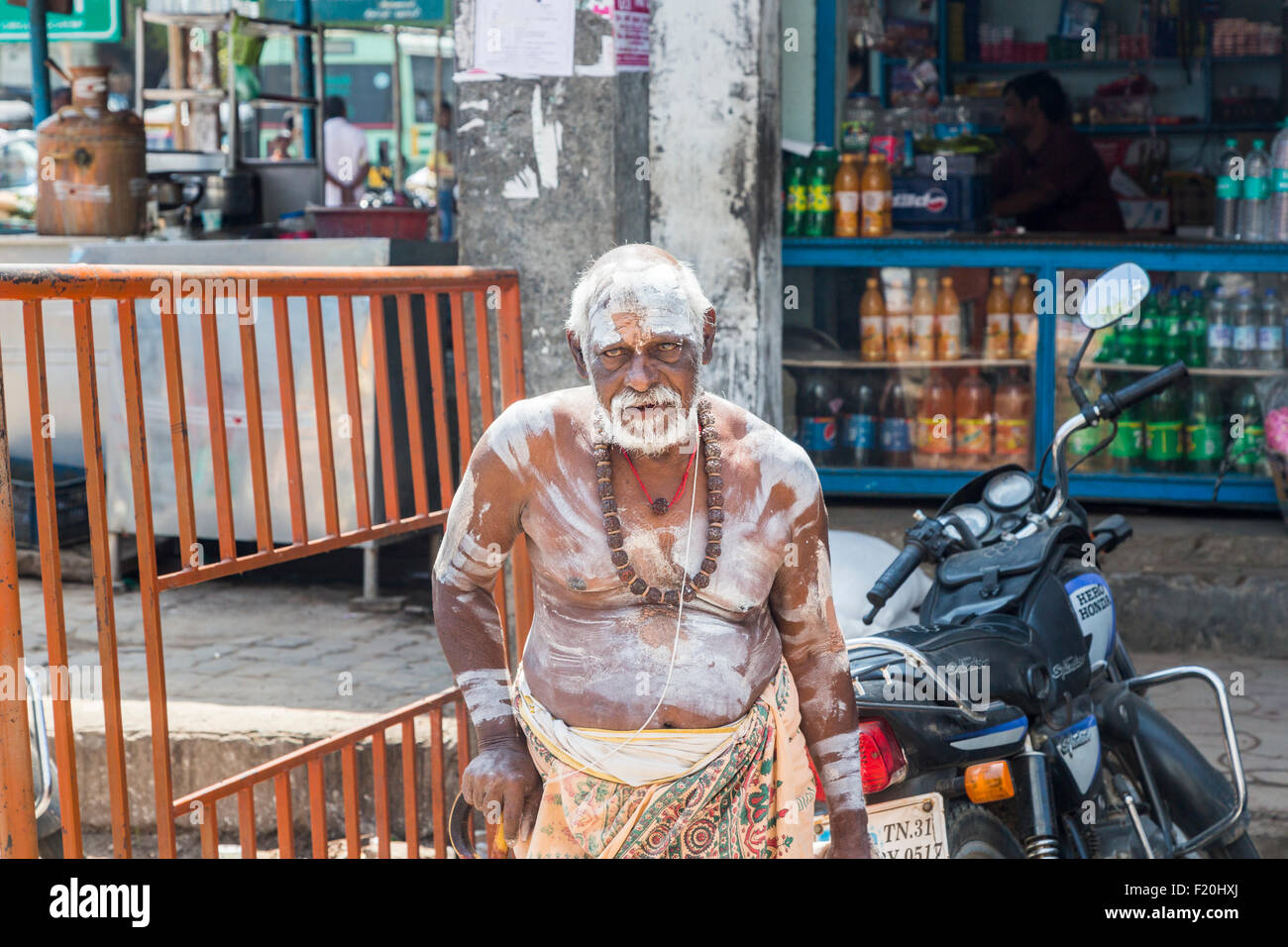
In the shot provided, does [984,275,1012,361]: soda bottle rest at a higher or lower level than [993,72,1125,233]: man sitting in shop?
lower

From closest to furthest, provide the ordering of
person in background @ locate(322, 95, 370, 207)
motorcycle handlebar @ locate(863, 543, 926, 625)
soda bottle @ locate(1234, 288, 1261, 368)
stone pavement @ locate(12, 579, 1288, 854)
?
motorcycle handlebar @ locate(863, 543, 926, 625), stone pavement @ locate(12, 579, 1288, 854), soda bottle @ locate(1234, 288, 1261, 368), person in background @ locate(322, 95, 370, 207)

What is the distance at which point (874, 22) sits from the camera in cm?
692

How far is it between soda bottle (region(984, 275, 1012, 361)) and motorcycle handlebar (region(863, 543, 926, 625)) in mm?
2649

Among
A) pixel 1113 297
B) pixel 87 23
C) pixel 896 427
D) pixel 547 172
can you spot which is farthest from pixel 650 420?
pixel 87 23

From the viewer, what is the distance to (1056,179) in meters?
6.92

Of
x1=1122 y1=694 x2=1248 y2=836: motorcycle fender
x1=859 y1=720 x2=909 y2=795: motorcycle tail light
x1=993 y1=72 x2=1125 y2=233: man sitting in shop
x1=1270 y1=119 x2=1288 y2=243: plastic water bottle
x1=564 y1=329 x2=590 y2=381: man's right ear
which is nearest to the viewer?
x1=564 y1=329 x2=590 y2=381: man's right ear

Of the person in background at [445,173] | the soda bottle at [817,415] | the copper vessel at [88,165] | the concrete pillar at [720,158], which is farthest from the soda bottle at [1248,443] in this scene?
the person in background at [445,173]

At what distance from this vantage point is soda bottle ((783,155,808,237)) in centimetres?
556

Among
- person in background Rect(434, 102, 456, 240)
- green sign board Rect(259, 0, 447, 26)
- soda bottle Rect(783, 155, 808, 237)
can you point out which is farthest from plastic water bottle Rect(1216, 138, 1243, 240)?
green sign board Rect(259, 0, 447, 26)

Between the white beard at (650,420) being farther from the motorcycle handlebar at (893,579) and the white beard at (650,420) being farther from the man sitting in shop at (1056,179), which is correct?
the man sitting in shop at (1056,179)

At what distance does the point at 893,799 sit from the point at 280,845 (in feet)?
4.07

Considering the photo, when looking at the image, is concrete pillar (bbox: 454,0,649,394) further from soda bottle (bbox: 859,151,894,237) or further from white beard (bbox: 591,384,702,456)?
white beard (bbox: 591,384,702,456)

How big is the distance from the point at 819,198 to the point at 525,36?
1793 mm

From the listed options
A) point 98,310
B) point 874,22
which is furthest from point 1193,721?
point 98,310
